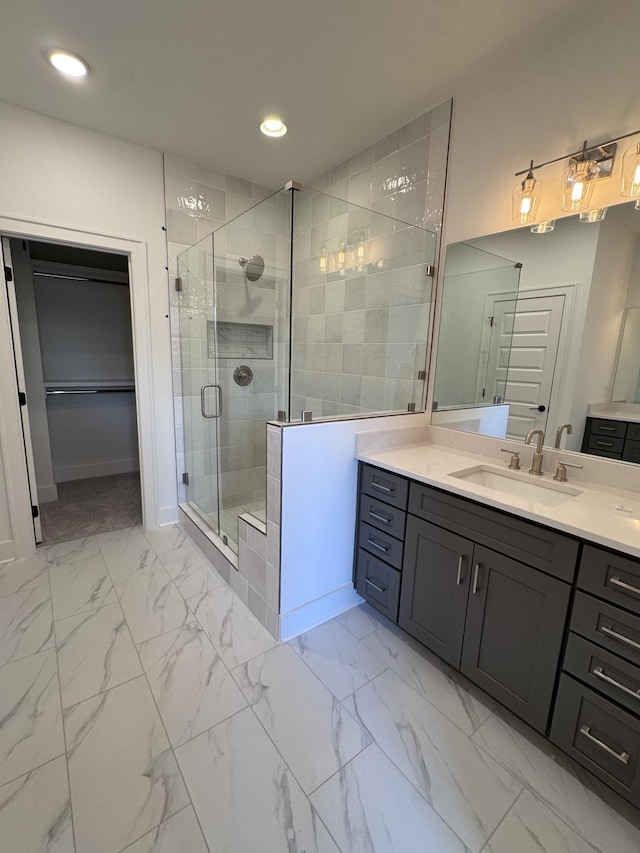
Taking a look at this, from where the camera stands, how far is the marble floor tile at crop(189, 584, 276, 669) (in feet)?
5.69

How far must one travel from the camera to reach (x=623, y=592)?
106 centimetres

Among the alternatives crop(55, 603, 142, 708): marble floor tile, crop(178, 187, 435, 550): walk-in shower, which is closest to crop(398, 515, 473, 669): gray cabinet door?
crop(178, 187, 435, 550): walk-in shower

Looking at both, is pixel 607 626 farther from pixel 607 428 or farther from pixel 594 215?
pixel 594 215

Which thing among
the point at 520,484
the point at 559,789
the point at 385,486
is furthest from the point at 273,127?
the point at 559,789

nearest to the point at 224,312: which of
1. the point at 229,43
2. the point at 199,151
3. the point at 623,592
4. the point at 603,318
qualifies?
the point at 199,151

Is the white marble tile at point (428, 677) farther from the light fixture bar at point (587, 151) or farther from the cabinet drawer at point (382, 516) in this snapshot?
the light fixture bar at point (587, 151)

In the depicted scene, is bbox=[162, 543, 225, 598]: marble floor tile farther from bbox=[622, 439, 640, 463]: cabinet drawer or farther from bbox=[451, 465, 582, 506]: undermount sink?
bbox=[622, 439, 640, 463]: cabinet drawer

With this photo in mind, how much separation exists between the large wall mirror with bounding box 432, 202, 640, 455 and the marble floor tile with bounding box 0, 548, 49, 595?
269cm

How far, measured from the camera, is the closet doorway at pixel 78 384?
3.09 meters

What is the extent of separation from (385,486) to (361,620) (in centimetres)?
79

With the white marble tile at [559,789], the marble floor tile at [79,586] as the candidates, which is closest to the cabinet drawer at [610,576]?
the white marble tile at [559,789]

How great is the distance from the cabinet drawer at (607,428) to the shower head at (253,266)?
237 centimetres

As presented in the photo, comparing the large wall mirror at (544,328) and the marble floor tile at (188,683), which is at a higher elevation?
the large wall mirror at (544,328)

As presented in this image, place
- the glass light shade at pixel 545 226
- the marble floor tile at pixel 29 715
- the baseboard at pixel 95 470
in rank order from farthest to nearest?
the baseboard at pixel 95 470
the glass light shade at pixel 545 226
the marble floor tile at pixel 29 715
